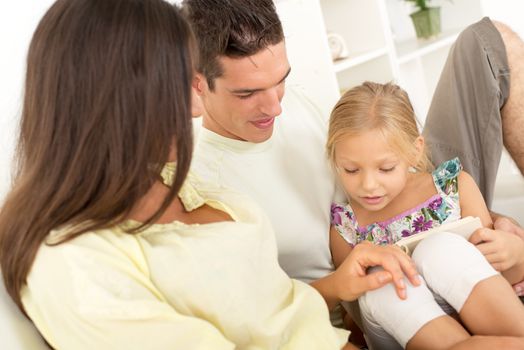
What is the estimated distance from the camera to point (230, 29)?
58.4 inches

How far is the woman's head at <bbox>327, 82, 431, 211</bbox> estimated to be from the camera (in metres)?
1.51

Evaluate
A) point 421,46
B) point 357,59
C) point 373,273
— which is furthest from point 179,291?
point 421,46

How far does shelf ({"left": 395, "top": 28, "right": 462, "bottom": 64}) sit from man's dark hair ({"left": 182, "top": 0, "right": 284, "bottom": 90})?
1.39 m

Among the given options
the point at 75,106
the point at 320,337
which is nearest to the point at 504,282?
the point at 320,337

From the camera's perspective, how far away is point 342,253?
1612 mm

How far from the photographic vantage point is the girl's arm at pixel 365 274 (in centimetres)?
122

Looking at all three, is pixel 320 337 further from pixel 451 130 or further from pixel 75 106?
pixel 451 130

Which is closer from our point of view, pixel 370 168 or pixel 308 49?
pixel 370 168

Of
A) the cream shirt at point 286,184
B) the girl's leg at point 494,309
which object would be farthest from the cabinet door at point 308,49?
the girl's leg at point 494,309

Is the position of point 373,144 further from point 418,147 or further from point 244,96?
point 244,96

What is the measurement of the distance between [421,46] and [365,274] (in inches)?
78.2

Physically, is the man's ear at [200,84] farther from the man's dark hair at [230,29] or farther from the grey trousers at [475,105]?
the grey trousers at [475,105]

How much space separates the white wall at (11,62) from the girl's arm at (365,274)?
65 centimetres

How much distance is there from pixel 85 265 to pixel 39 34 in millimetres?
330
